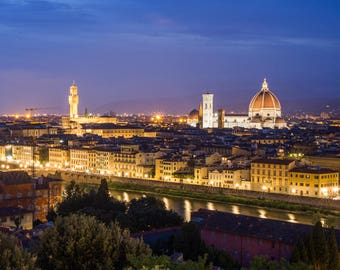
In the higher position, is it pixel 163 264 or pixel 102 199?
pixel 163 264

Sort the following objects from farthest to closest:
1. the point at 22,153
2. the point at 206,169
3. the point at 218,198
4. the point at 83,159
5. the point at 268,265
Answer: the point at 22,153 → the point at 83,159 → the point at 206,169 → the point at 218,198 → the point at 268,265

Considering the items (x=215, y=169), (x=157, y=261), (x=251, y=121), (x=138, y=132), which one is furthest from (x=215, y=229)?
(x=251, y=121)

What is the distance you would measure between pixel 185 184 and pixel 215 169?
2.96ft

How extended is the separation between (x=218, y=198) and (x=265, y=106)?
2601 cm

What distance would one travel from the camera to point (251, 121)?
135 ft

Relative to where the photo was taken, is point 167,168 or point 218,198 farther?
point 167,168

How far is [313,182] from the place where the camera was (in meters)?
14.7

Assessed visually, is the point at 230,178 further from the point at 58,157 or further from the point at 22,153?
the point at 22,153

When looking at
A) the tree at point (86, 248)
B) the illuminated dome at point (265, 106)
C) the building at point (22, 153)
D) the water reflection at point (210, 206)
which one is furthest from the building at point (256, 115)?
the tree at point (86, 248)

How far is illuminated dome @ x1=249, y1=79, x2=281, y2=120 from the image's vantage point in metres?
40.6

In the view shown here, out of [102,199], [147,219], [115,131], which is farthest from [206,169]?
[115,131]

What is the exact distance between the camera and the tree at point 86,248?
210 inches

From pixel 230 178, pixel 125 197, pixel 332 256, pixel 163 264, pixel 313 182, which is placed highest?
pixel 163 264

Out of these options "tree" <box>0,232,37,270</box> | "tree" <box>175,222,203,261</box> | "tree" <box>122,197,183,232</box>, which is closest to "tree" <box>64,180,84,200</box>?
"tree" <box>122,197,183,232</box>
